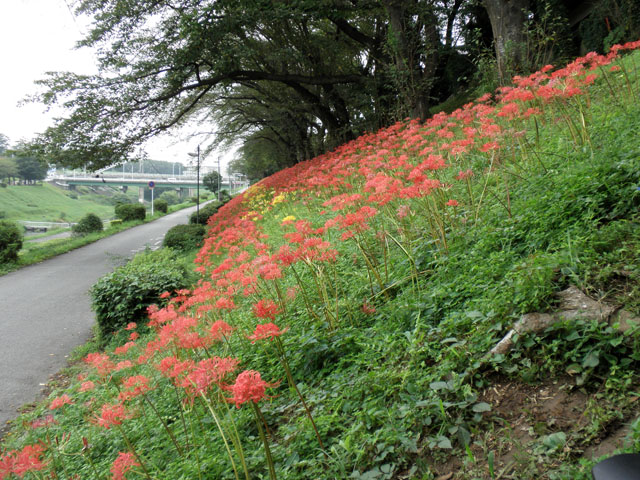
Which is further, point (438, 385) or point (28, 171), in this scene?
point (28, 171)

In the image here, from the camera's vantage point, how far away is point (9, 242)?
13055 millimetres

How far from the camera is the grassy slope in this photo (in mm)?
A: 37000

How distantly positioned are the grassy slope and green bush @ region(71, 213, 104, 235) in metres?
14.2

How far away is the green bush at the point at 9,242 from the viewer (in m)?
12.7

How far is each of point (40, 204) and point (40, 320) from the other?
146 feet

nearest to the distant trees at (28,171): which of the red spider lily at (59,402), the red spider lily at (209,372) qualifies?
the red spider lily at (59,402)

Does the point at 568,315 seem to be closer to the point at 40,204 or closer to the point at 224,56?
the point at 224,56

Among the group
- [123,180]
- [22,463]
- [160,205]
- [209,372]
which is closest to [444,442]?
[209,372]

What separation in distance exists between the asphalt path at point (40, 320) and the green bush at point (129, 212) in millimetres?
11961

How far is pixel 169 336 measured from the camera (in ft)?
7.64

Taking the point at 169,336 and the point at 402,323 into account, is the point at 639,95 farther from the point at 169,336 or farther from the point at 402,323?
the point at 169,336

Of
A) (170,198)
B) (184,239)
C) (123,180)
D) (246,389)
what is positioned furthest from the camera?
(170,198)

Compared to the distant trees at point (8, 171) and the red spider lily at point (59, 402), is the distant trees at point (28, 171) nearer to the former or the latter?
the distant trees at point (8, 171)

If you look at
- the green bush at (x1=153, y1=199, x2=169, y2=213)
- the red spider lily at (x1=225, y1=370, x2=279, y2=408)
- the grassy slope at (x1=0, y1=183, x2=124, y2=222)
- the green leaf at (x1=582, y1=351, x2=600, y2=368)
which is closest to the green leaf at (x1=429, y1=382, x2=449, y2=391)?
the green leaf at (x1=582, y1=351, x2=600, y2=368)
